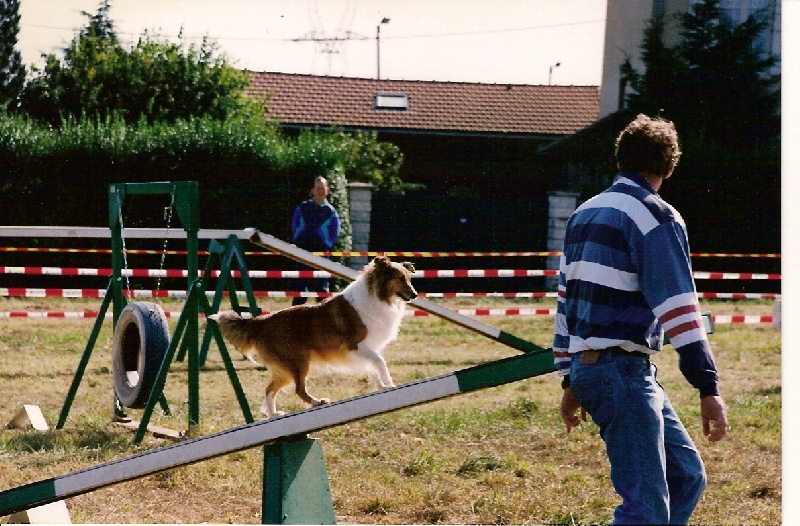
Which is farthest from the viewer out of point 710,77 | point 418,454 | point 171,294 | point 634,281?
point 710,77

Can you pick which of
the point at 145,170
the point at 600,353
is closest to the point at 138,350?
the point at 600,353

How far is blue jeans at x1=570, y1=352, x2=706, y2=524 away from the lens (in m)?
2.77

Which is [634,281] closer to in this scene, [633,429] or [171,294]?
[633,429]

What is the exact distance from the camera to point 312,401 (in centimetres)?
630

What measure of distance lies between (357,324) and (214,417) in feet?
3.77

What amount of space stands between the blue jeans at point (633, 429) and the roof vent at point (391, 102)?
1772 centimetres

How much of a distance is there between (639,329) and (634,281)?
0.15 metres

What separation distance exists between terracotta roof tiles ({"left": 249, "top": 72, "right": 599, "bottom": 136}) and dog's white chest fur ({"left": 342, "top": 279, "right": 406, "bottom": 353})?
1035 centimetres

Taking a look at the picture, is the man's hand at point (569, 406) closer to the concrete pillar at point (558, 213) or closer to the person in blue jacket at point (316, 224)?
the person in blue jacket at point (316, 224)

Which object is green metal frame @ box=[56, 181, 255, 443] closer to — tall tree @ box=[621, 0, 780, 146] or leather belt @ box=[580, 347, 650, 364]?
leather belt @ box=[580, 347, 650, 364]

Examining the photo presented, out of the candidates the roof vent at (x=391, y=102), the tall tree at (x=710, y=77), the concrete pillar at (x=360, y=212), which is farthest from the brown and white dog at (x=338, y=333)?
the roof vent at (x=391, y=102)

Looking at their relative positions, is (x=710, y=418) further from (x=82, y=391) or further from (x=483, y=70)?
(x=82, y=391)

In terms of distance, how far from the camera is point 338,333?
21.2 ft
